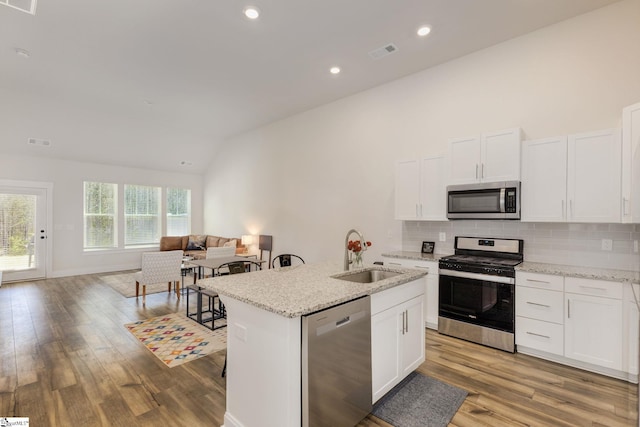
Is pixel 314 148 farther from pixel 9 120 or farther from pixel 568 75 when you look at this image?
pixel 9 120

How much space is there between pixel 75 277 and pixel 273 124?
588cm

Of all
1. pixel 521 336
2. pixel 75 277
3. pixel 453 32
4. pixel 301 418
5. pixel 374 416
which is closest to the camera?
pixel 301 418

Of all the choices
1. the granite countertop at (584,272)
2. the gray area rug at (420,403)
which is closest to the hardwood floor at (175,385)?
the gray area rug at (420,403)

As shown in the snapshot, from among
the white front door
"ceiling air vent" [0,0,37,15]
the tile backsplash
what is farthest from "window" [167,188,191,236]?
the tile backsplash

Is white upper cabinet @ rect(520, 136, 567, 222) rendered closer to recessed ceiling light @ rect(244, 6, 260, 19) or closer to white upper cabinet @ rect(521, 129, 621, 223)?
white upper cabinet @ rect(521, 129, 621, 223)

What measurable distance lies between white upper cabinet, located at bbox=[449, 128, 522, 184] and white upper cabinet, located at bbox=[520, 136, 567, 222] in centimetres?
12

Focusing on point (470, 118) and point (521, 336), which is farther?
point (470, 118)

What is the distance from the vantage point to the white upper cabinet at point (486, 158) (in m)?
3.33

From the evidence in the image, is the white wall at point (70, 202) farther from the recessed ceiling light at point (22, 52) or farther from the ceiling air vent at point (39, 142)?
the recessed ceiling light at point (22, 52)

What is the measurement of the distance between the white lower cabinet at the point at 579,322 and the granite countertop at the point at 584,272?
0.16 ft

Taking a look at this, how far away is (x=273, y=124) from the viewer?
692 centimetres

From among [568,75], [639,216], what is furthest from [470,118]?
[639,216]

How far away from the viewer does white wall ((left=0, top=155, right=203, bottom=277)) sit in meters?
6.68

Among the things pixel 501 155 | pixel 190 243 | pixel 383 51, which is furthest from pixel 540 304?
pixel 190 243
